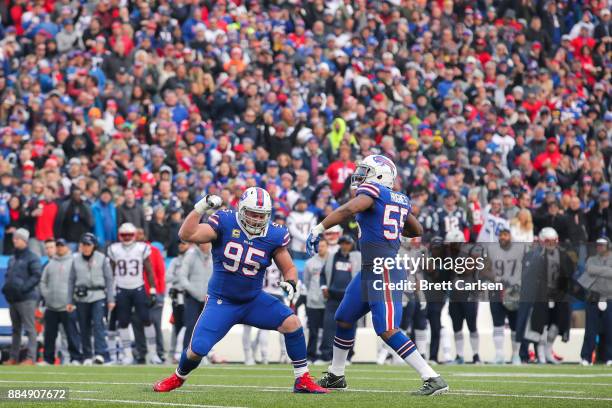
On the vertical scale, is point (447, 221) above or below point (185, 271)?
above

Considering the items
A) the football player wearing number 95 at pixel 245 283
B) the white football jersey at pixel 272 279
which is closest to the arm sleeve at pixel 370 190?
the football player wearing number 95 at pixel 245 283

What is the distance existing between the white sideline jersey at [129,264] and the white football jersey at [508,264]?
4.81m

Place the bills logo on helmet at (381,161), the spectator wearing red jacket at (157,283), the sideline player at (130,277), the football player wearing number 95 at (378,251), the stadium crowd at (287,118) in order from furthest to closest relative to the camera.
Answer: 1. the stadium crowd at (287,118)
2. the spectator wearing red jacket at (157,283)
3. the sideline player at (130,277)
4. the bills logo on helmet at (381,161)
5. the football player wearing number 95 at (378,251)

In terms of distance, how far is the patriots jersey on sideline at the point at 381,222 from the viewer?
33.2 feet

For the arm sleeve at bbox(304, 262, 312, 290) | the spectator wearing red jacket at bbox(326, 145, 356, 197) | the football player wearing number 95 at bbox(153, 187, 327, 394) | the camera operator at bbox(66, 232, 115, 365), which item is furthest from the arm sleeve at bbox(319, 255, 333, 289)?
the football player wearing number 95 at bbox(153, 187, 327, 394)

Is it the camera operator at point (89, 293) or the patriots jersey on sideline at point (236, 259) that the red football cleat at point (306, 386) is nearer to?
the patriots jersey on sideline at point (236, 259)

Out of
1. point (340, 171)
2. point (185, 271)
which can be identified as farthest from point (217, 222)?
point (340, 171)

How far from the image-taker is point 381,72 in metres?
23.4

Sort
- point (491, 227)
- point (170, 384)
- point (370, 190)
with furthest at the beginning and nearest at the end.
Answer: point (491, 227) < point (170, 384) < point (370, 190)

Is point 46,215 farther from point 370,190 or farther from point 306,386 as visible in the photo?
point 370,190

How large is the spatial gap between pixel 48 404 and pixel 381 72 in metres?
15.5

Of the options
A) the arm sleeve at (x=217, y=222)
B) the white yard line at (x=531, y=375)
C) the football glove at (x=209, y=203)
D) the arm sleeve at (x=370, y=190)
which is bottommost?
the white yard line at (x=531, y=375)

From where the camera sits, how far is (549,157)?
2228 centimetres

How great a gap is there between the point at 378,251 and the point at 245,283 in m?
1.13
